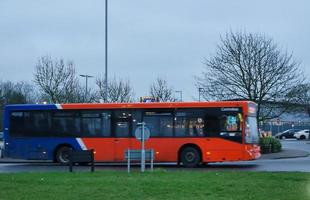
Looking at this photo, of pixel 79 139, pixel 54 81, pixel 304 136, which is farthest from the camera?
pixel 304 136

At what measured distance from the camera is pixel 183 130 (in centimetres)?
2423

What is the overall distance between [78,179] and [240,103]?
35.9 feet

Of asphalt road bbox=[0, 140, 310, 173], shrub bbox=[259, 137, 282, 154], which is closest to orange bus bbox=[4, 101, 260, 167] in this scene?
asphalt road bbox=[0, 140, 310, 173]

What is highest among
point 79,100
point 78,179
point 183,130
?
point 79,100

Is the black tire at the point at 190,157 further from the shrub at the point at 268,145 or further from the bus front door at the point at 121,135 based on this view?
the shrub at the point at 268,145

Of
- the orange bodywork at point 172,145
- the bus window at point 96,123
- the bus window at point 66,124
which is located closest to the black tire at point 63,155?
the bus window at point 66,124

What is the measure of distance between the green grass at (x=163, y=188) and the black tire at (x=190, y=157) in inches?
348

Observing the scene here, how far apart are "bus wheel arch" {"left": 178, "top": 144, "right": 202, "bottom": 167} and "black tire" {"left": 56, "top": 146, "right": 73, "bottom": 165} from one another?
17.2ft

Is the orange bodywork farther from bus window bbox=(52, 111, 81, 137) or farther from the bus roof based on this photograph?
bus window bbox=(52, 111, 81, 137)

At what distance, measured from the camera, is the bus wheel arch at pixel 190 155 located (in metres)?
24.0

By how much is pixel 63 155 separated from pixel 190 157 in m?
5.90

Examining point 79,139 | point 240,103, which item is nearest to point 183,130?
point 240,103

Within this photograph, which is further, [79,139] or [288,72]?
[288,72]

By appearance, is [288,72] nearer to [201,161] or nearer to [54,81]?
[201,161]
